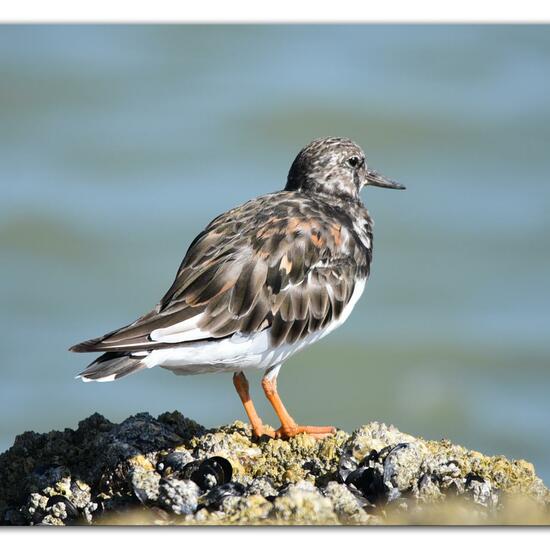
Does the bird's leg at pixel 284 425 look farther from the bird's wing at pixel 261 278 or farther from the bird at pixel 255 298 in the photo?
the bird's wing at pixel 261 278

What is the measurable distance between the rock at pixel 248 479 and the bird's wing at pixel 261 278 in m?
0.50

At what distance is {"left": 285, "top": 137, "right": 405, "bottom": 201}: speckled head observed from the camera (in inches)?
215

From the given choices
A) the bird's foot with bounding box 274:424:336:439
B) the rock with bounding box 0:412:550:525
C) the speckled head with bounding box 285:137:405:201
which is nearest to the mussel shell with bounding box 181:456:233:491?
the rock with bounding box 0:412:550:525

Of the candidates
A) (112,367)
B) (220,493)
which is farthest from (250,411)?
(112,367)

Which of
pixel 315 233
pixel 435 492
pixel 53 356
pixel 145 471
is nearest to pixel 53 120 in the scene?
pixel 53 356

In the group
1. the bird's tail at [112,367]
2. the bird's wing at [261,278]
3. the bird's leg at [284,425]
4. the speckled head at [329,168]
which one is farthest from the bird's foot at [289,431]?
the speckled head at [329,168]

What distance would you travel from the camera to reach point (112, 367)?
428cm

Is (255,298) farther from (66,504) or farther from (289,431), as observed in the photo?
(66,504)

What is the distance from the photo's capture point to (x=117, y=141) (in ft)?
21.6

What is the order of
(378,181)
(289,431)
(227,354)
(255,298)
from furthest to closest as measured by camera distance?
1. (378,181)
2. (289,431)
3. (255,298)
4. (227,354)
